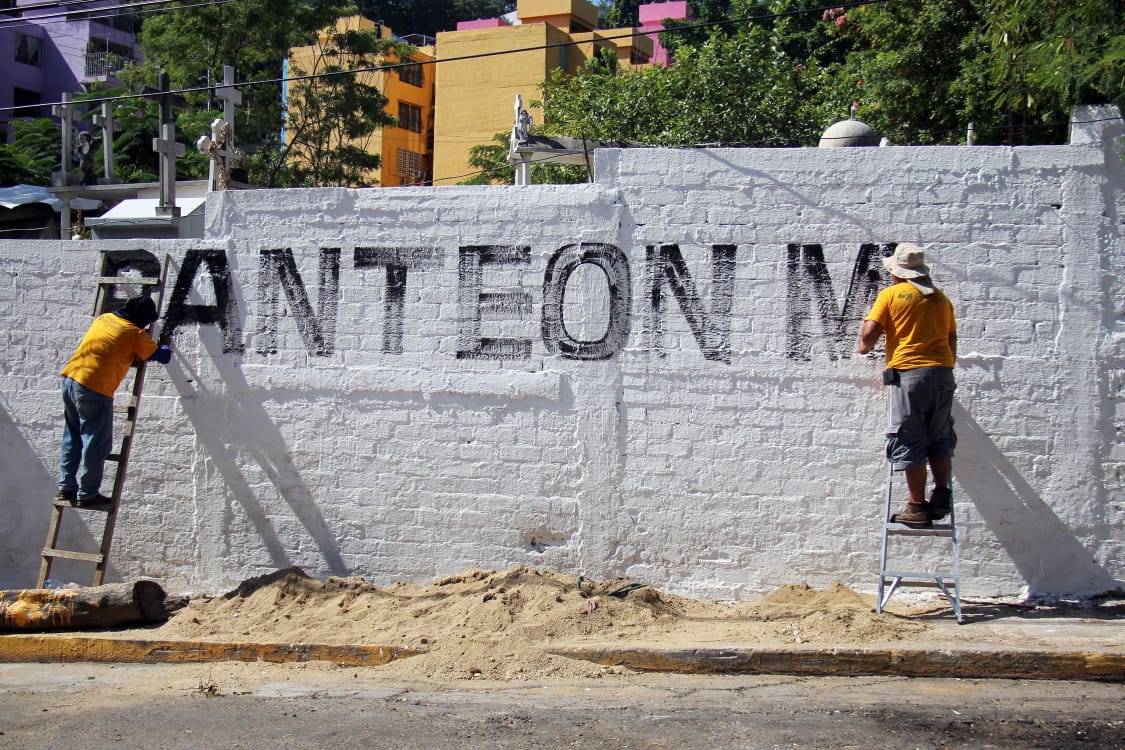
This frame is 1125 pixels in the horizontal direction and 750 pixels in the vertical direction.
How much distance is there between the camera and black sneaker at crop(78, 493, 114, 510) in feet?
23.7

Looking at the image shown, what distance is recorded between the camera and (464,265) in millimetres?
6945

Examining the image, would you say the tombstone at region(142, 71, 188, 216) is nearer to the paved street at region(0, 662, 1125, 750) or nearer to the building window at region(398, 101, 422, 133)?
the paved street at region(0, 662, 1125, 750)

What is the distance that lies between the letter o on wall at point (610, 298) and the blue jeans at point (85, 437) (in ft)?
10.9

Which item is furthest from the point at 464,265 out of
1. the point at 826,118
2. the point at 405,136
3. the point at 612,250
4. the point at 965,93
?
the point at 405,136

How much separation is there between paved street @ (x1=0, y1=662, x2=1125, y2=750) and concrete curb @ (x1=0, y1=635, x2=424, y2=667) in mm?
240

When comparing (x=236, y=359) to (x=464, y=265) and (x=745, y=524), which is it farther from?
(x=745, y=524)

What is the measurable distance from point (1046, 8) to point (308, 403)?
5916 mm

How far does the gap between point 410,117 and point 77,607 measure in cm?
3620

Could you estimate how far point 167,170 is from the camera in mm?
9070

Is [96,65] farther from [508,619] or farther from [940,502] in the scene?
[940,502]

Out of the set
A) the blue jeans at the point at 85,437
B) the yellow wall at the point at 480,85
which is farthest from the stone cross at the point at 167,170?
the yellow wall at the point at 480,85

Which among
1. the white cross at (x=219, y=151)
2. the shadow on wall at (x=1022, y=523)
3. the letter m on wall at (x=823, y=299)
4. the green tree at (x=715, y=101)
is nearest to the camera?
the shadow on wall at (x=1022, y=523)

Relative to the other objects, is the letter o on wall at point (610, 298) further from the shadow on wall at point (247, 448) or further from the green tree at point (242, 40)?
the green tree at point (242, 40)

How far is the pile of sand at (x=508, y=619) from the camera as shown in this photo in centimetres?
561
